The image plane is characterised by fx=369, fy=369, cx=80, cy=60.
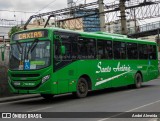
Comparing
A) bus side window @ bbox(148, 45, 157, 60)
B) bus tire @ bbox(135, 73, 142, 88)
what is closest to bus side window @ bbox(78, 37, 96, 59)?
bus tire @ bbox(135, 73, 142, 88)

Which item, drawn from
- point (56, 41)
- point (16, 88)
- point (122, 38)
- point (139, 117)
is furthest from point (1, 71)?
point (139, 117)

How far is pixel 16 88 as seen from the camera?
15.8 meters

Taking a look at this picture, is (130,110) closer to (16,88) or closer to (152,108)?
(152,108)

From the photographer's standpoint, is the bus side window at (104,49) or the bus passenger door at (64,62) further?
the bus side window at (104,49)

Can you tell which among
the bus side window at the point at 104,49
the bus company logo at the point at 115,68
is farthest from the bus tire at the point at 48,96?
the bus side window at the point at 104,49

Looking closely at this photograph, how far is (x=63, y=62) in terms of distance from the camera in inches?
630

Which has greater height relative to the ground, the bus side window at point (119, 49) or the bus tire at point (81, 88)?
the bus side window at point (119, 49)

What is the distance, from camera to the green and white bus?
15281mm

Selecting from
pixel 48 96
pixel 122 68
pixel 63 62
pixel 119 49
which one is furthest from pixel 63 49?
pixel 122 68

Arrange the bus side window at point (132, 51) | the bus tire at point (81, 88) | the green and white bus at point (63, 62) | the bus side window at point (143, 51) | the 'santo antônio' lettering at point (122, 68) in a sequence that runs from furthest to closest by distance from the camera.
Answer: the bus side window at point (143, 51)
the bus side window at point (132, 51)
the 'santo antônio' lettering at point (122, 68)
the bus tire at point (81, 88)
the green and white bus at point (63, 62)

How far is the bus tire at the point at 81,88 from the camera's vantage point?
17.1 meters

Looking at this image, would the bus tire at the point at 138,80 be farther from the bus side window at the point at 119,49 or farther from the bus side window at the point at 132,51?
the bus side window at the point at 119,49

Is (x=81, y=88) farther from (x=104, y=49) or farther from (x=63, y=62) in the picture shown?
(x=104, y=49)

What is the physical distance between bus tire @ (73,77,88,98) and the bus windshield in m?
2.56
